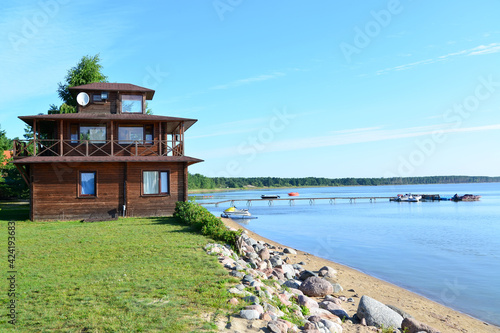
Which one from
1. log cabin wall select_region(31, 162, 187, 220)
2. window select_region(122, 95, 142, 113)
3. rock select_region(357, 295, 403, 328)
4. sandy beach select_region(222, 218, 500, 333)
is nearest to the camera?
rock select_region(357, 295, 403, 328)

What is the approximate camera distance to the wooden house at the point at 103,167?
73.0ft

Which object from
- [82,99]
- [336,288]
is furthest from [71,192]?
[336,288]

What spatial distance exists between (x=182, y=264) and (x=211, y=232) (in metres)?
4.75

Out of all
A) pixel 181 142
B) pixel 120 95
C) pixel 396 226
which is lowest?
pixel 396 226

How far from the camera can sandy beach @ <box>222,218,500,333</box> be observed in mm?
11047

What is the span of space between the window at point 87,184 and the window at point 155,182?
302cm

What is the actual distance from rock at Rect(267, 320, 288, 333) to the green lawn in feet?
3.54

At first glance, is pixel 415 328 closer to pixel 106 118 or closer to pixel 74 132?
pixel 106 118

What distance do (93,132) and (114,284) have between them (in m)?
17.7

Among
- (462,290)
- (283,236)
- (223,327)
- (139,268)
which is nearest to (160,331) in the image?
(223,327)

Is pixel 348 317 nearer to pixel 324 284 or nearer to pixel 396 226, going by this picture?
pixel 324 284

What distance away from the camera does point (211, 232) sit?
15133mm

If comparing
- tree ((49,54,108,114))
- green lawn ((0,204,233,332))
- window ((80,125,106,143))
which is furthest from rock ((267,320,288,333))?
tree ((49,54,108,114))

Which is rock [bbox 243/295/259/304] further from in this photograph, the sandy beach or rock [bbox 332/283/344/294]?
rock [bbox 332/283/344/294]
